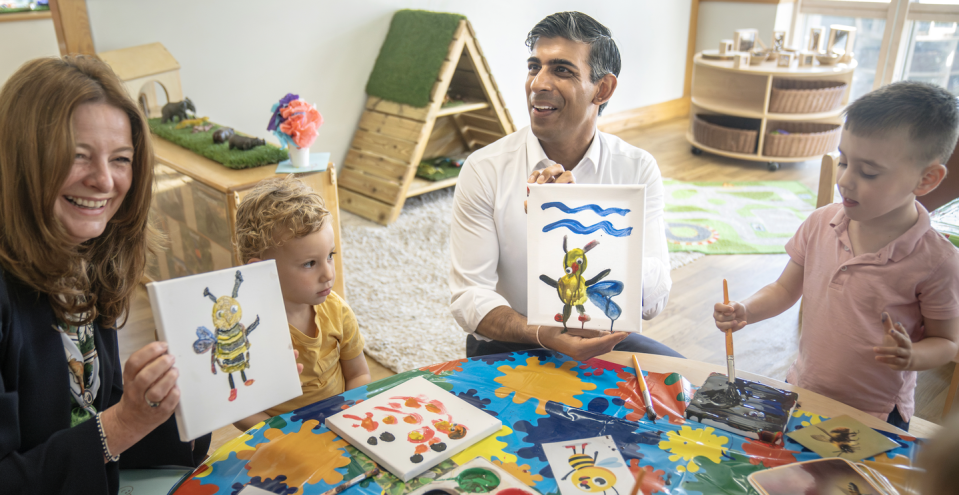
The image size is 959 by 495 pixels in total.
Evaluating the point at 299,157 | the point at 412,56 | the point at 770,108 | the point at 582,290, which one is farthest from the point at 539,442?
the point at 770,108

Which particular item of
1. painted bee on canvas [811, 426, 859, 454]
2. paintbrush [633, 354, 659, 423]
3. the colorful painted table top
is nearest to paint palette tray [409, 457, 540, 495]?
the colorful painted table top

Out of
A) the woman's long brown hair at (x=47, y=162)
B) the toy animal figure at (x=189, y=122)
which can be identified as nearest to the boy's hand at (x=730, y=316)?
the woman's long brown hair at (x=47, y=162)

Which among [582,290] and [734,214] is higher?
[582,290]

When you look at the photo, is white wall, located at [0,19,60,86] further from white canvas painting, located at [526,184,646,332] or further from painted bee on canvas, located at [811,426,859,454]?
painted bee on canvas, located at [811,426,859,454]

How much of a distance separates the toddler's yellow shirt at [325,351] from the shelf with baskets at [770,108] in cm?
397

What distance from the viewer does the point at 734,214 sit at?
3.85 meters

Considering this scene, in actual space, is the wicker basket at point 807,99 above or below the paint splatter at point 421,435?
below

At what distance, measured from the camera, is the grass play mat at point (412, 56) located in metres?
3.62

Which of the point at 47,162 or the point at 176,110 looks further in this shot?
the point at 176,110

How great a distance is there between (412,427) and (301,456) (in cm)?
17

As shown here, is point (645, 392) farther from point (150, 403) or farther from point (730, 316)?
point (150, 403)

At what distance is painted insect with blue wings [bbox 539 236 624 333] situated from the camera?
1.17 m

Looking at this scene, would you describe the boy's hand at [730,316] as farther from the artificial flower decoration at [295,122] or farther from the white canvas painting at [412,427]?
the artificial flower decoration at [295,122]

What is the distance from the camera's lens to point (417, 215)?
372 cm
